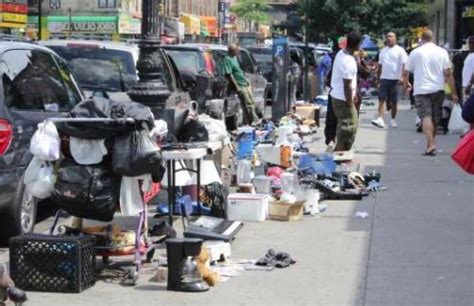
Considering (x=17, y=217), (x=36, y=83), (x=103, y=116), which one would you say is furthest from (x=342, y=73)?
(x=103, y=116)

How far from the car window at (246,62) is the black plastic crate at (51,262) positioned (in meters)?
16.5

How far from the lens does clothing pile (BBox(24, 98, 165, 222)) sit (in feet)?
21.9

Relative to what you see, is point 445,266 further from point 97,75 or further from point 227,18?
point 227,18

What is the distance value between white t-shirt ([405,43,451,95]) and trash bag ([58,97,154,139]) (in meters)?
8.28

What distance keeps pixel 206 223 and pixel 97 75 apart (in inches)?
182

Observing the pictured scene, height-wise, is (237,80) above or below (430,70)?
below

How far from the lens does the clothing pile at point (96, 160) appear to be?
6.67 metres

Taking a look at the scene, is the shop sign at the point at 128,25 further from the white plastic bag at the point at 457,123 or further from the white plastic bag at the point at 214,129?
the white plastic bag at the point at 214,129

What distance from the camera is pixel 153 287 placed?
685 centimetres

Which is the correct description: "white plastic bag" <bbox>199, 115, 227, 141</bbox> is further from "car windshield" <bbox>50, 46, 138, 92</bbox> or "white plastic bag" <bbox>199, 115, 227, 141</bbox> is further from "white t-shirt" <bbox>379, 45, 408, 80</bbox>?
"white t-shirt" <bbox>379, 45, 408, 80</bbox>

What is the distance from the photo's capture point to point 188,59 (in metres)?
17.7

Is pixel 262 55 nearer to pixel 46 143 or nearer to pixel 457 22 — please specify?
pixel 457 22

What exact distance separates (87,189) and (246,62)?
16.7 meters

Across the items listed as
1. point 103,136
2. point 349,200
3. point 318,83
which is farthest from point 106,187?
point 318,83
